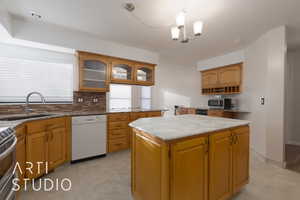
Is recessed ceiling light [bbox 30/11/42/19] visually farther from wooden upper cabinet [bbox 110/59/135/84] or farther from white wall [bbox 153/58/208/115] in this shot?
white wall [bbox 153/58/208/115]

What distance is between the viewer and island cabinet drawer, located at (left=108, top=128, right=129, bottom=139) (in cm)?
294

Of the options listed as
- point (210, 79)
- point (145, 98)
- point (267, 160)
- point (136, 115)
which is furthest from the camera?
point (210, 79)

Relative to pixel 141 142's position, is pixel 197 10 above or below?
above

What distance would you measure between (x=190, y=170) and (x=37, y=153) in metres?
2.10

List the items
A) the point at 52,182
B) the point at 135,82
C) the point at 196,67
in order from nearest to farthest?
the point at 52,182
the point at 135,82
the point at 196,67

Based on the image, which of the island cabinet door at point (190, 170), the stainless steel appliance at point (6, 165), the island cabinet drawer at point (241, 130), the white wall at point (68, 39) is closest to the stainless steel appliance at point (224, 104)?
the island cabinet drawer at point (241, 130)

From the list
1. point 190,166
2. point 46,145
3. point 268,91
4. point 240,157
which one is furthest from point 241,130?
point 46,145

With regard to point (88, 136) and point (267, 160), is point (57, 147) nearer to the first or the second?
point (88, 136)

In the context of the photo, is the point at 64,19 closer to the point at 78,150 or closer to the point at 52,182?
the point at 78,150

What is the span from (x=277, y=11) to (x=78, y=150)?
13.0ft

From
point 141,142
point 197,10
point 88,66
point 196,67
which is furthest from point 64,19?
point 196,67

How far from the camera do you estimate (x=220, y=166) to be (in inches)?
57.1

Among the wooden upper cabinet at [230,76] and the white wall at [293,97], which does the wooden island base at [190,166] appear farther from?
the white wall at [293,97]

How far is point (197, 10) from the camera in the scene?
6.67 feet
